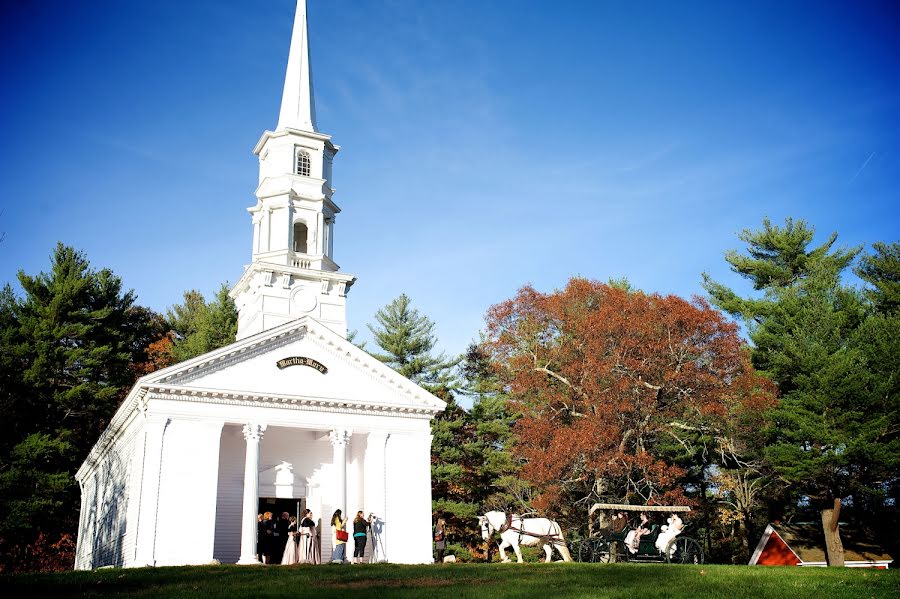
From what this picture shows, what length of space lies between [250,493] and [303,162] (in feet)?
55.3

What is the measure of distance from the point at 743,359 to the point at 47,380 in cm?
3533

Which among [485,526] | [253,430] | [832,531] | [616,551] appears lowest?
[616,551]

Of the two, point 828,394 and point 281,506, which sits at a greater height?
point 828,394

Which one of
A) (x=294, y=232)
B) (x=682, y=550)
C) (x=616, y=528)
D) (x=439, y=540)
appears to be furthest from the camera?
(x=294, y=232)

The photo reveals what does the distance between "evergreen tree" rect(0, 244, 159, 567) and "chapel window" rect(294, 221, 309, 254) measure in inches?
572

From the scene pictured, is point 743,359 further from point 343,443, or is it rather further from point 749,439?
point 343,443

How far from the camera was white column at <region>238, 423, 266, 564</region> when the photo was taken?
1045 inches

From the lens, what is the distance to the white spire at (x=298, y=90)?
129 feet

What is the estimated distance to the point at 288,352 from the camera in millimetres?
29875

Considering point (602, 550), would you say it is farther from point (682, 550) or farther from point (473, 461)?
point (473, 461)

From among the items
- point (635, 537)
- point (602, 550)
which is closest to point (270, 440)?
point (602, 550)

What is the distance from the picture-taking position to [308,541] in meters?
26.0

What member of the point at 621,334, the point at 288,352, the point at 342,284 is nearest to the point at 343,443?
the point at 288,352

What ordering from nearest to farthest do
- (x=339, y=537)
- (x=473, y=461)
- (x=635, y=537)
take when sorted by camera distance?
(x=635, y=537) < (x=339, y=537) < (x=473, y=461)
